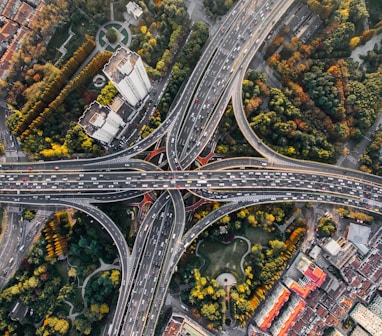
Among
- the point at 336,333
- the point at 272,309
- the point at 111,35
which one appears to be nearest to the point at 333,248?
the point at 336,333

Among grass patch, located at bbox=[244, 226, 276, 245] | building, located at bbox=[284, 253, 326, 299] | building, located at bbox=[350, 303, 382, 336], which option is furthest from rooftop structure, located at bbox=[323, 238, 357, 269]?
grass patch, located at bbox=[244, 226, 276, 245]

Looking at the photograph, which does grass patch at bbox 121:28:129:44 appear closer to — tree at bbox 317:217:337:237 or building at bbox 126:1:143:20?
building at bbox 126:1:143:20

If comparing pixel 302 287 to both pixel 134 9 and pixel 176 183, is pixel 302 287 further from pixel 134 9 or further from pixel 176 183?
pixel 134 9

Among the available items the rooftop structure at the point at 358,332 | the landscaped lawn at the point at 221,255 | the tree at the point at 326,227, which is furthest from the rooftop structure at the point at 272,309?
the rooftop structure at the point at 358,332

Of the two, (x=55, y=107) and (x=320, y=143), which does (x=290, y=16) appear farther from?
(x=55, y=107)

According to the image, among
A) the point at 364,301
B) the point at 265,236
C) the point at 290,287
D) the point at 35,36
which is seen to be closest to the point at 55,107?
the point at 35,36
